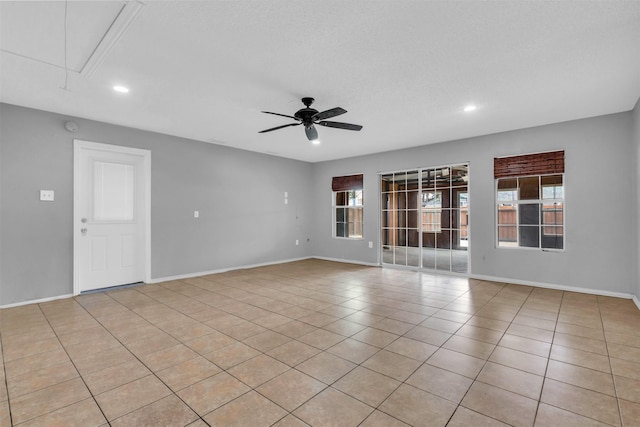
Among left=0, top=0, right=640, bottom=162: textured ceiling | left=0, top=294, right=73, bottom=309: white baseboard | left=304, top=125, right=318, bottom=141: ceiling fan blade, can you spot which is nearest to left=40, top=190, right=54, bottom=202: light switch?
left=0, top=0, right=640, bottom=162: textured ceiling

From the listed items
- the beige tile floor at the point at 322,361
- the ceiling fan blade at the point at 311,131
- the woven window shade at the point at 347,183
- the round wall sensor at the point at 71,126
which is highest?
the round wall sensor at the point at 71,126

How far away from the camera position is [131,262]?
496 cm

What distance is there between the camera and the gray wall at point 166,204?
3.84 meters

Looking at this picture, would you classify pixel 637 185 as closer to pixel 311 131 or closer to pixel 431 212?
pixel 431 212

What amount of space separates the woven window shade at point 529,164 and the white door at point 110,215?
605cm

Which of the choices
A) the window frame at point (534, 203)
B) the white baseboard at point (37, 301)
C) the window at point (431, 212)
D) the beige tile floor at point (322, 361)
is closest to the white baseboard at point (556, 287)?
the beige tile floor at point (322, 361)

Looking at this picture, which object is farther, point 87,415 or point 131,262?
point 131,262

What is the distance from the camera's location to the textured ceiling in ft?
6.89

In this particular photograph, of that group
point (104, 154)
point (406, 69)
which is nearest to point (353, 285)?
point (406, 69)

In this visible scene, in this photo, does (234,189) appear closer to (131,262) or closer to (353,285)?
(131,262)

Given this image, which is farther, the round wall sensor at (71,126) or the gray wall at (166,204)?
the round wall sensor at (71,126)

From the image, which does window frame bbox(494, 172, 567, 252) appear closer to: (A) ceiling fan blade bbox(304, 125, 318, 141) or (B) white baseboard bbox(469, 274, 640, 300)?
(B) white baseboard bbox(469, 274, 640, 300)

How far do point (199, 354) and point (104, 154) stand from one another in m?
3.85

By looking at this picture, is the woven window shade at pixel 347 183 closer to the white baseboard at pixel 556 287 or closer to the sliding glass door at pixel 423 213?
the sliding glass door at pixel 423 213
